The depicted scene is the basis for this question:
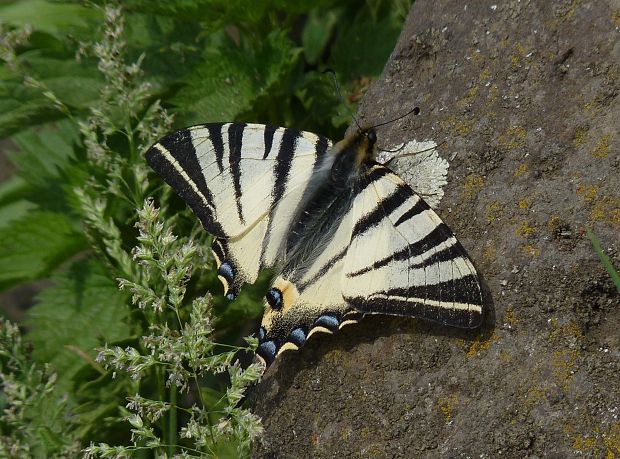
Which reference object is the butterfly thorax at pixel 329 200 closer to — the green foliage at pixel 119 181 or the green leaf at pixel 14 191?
the green foliage at pixel 119 181

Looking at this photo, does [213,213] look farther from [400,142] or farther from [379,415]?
[379,415]

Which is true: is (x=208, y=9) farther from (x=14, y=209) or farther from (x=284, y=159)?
(x=14, y=209)

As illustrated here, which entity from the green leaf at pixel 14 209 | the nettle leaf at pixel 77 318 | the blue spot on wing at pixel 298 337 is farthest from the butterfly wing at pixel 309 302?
the green leaf at pixel 14 209

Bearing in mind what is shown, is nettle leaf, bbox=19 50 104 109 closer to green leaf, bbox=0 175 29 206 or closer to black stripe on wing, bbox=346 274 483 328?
green leaf, bbox=0 175 29 206

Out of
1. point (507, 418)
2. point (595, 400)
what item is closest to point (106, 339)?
point (507, 418)

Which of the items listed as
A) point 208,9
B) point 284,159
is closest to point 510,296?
point 284,159
